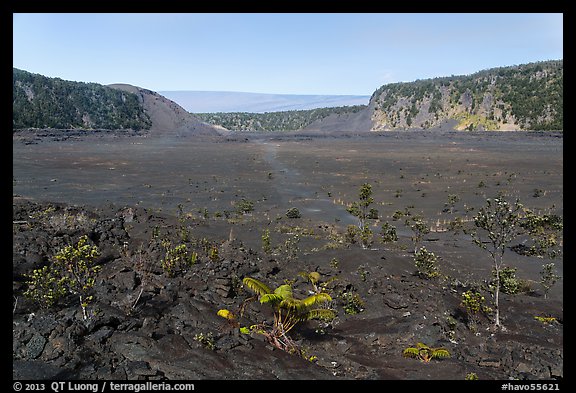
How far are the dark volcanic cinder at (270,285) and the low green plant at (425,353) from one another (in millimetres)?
167

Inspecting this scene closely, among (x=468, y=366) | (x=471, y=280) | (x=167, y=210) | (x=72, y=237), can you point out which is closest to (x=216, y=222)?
(x=167, y=210)

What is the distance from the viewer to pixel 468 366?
10055mm

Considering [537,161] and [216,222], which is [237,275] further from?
[537,161]

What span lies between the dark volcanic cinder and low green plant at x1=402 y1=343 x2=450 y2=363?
167 millimetres

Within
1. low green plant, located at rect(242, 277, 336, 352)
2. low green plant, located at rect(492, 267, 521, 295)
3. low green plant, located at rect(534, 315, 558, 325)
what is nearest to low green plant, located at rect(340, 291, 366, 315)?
low green plant, located at rect(242, 277, 336, 352)

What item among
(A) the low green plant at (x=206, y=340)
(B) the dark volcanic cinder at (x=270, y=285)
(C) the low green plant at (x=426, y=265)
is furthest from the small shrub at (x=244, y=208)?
(A) the low green plant at (x=206, y=340)

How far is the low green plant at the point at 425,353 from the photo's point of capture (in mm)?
10633

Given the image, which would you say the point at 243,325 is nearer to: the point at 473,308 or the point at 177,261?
the point at 177,261

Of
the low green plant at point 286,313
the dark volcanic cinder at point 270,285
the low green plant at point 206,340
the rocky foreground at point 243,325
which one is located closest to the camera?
the rocky foreground at point 243,325

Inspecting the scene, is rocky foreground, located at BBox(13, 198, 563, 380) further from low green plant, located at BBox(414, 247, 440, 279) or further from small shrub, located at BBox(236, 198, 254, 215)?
small shrub, located at BBox(236, 198, 254, 215)

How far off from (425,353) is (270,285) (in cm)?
703

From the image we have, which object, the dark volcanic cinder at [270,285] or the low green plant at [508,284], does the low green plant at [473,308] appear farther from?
the low green plant at [508,284]

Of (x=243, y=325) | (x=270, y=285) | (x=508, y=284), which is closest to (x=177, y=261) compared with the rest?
(x=270, y=285)

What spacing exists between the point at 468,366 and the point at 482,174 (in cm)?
5272
